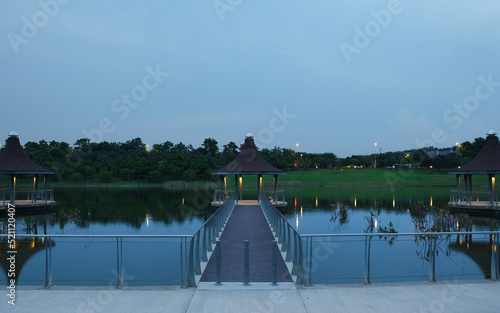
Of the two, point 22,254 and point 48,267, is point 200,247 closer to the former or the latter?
point 48,267

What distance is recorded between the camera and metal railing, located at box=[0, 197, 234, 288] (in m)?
7.08

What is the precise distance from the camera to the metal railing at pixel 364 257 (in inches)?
284

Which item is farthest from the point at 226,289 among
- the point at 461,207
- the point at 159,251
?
the point at 461,207

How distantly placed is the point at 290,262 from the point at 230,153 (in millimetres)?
62929

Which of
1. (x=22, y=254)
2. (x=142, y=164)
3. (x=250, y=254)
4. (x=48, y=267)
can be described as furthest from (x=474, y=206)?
(x=142, y=164)

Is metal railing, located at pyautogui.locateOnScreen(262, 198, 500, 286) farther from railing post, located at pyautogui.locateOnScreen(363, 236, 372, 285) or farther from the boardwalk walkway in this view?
the boardwalk walkway

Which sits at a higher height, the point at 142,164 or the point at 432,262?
the point at 142,164

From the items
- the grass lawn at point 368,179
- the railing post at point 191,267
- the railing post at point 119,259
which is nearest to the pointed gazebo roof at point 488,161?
the railing post at point 191,267

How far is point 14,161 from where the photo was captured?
2905cm

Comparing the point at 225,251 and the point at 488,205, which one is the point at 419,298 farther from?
the point at 488,205

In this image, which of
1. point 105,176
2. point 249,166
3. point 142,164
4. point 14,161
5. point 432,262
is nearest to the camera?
point 432,262

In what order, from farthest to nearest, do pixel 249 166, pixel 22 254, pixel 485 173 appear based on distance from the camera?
pixel 249 166
pixel 485 173
pixel 22 254

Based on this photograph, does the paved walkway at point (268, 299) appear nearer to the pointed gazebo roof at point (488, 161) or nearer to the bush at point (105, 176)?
the pointed gazebo roof at point (488, 161)

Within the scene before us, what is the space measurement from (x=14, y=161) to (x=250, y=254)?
26.7 m
